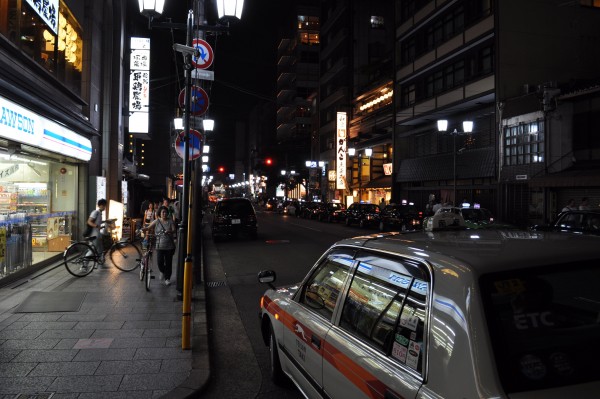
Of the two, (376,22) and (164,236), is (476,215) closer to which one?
(164,236)

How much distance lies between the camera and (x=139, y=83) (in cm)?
2152

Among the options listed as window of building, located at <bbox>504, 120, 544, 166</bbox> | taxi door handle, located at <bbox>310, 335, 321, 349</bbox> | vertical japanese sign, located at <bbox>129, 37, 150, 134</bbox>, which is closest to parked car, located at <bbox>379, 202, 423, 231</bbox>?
window of building, located at <bbox>504, 120, 544, 166</bbox>

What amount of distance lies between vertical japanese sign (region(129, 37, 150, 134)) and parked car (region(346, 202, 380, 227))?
1407 cm

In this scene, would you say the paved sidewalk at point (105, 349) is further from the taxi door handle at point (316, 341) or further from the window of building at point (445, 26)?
the window of building at point (445, 26)

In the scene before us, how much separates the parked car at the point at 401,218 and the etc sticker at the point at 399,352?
75.4 feet

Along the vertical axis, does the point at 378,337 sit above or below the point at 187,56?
below

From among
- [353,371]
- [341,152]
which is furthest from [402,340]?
[341,152]

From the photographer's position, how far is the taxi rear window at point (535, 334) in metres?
2.08

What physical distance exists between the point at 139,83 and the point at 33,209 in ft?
35.0

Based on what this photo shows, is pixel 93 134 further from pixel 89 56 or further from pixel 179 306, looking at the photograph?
pixel 179 306

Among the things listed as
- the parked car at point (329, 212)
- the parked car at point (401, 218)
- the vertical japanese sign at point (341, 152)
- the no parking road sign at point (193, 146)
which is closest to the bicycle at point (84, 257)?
the no parking road sign at point (193, 146)

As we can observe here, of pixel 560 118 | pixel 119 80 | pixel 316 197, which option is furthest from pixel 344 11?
pixel 119 80

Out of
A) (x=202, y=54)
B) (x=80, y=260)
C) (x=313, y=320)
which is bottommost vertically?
(x=80, y=260)

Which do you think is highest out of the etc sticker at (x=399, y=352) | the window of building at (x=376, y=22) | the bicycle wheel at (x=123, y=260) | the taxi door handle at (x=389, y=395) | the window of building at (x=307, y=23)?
the window of building at (x=307, y=23)
